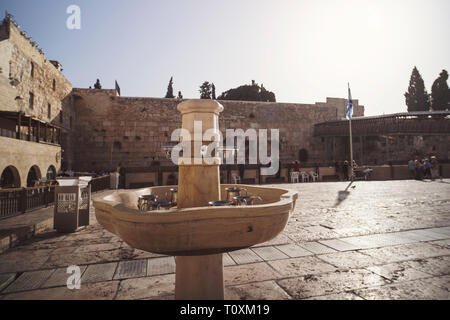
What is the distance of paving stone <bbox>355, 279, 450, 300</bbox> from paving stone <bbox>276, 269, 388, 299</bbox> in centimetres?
10

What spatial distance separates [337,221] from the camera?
5.23 m

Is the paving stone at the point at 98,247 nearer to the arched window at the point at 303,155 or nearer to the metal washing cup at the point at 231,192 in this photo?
the metal washing cup at the point at 231,192

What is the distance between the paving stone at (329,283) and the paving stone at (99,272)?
6.64 feet

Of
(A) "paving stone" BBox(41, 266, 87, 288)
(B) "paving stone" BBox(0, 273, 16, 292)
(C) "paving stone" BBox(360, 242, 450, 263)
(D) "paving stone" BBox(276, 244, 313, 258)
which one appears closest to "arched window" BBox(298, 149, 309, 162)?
(C) "paving stone" BBox(360, 242, 450, 263)

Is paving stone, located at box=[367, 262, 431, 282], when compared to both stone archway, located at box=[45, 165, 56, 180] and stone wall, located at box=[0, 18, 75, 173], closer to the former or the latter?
stone wall, located at box=[0, 18, 75, 173]

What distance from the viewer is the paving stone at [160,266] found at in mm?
2861

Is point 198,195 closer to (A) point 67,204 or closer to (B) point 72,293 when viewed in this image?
(B) point 72,293

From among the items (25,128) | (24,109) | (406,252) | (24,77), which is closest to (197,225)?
(406,252)

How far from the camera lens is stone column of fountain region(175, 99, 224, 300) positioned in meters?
2.03

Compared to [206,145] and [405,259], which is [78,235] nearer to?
[206,145]

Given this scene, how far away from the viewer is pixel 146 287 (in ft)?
8.14

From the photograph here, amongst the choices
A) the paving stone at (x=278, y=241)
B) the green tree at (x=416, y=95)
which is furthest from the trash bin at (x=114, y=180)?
the green tree at (x=416, y=95)
